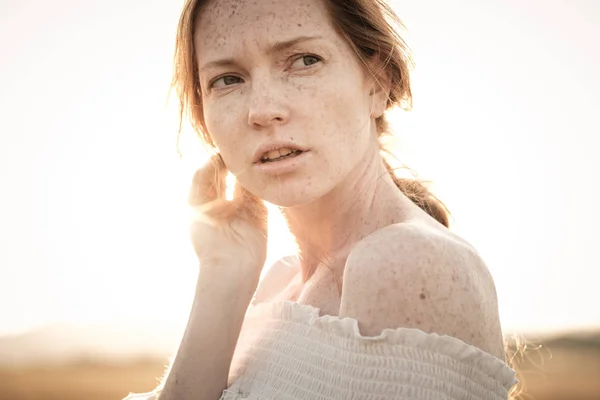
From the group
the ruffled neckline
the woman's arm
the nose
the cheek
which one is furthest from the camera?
the woman's arm

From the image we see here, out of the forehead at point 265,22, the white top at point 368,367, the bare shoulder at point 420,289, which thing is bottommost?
the white top at point 368,367

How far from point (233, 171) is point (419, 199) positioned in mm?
823

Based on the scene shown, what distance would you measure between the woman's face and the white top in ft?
1.57

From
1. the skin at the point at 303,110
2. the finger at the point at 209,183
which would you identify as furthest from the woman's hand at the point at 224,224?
the skin at the point at 303,110

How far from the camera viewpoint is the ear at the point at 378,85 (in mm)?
2508

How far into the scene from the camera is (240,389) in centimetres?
237

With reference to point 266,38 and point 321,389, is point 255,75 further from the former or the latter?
point 321,389

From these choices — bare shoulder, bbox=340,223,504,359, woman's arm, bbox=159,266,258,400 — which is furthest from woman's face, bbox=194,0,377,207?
woman's arm, bbox=159,266,258,400

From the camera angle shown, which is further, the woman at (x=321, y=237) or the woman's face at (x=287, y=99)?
the woman's face at (x=287, y=99)

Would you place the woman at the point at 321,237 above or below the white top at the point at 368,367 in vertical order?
above

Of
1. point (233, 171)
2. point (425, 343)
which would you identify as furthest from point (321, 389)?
point (233, 171)

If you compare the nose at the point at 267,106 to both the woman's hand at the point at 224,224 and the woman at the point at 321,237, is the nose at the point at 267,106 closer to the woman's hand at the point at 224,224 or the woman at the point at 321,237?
the woman at the point at 321,237

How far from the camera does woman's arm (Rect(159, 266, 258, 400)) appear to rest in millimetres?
2498

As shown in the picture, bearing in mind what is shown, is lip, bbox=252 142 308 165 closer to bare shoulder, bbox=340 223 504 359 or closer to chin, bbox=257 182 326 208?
chin, bbox=257 182 326 208
